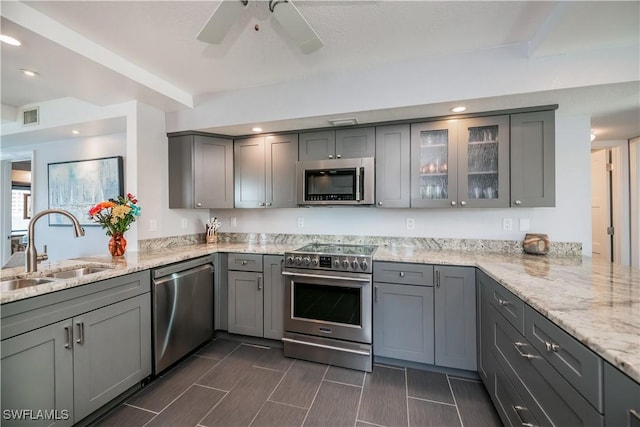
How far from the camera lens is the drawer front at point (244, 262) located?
267 cm

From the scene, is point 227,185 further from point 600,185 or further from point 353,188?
point 600,185

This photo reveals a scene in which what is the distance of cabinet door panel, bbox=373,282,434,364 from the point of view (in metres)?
2.19

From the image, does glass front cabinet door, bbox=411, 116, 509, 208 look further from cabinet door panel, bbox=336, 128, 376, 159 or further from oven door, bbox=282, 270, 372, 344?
oven door, bbox=282, 270, 372, 344

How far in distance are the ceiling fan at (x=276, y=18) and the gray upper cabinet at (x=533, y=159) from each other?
6.21ft

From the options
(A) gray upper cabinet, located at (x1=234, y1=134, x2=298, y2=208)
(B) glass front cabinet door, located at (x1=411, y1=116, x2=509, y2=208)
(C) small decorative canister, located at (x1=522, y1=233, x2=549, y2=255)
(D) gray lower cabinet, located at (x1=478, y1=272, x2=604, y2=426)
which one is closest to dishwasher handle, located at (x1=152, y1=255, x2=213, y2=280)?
(A) gray upper cabinet, located at (x1=234, y1=134, x2=298, y2=208)

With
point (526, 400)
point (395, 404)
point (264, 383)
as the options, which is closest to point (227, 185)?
point (264, 383)

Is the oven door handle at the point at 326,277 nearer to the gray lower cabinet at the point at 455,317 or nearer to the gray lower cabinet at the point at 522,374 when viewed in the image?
the gray lower cabinet at the point at 455,317

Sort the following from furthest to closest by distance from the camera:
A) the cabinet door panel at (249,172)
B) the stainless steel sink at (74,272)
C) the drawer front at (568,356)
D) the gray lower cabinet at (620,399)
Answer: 1. the cabinet door panel at (249,172)
2. the stainless steel sink at (74,272)
3. the drawer front at (568,356)
4. the gray lower cabinet at (620,399)

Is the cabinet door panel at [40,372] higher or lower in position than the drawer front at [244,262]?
lower

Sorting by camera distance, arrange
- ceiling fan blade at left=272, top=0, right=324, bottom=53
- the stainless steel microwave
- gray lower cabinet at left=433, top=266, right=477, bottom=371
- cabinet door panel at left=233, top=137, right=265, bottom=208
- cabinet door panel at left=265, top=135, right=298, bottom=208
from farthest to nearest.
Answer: cabinet door panel at left=233, top=137, right=265, bottom=208, cabinet door panel at left=265, top=135, right=298, bottom=208, the stainless steel microwave, gray lower cabinet at left=433, top=266, right=477, bottom=371, ceiling fan blade at left=272, top=0, right=324, bottom=53

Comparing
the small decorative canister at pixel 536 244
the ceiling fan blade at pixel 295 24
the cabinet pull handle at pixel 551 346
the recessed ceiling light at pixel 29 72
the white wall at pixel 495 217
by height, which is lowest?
the cabinet pull handle at pixel 551 346

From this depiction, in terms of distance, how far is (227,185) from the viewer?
3131 millimetres

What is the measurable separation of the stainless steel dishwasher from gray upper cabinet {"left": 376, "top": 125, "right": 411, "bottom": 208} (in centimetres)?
192

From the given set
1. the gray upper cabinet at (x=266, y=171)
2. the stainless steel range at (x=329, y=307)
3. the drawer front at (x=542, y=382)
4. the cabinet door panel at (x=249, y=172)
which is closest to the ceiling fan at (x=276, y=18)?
the gray upper cabinet at (x=266, y=171)
